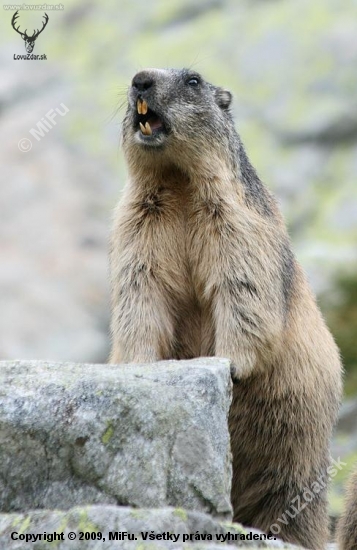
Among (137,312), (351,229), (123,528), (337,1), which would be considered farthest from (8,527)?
(337,1)

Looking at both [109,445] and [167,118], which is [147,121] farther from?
[109,445]

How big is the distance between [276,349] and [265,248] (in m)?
0.91

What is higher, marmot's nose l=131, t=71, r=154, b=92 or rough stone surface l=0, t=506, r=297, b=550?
marmot's nose l=131, t=71, r=154, b=92

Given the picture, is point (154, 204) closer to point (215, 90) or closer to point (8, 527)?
point (215, 90)

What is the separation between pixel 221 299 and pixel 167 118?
1.68 metres

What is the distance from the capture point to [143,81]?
8719 mm

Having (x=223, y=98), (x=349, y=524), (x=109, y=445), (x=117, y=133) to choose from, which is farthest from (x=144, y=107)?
(x=117, y=133)

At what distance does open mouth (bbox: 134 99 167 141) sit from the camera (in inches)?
346

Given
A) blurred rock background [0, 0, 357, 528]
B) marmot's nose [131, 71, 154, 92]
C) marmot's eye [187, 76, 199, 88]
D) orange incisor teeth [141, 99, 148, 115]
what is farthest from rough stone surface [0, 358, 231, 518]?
blurred rock background [0, 0, 357, 528]

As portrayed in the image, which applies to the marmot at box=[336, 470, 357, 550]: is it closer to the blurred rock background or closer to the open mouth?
the open mouth

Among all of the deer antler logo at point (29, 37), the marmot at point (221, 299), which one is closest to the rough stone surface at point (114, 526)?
the marmot at point (221, 299)

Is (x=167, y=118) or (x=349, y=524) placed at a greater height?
(x=167, y=118)

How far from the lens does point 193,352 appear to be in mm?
8898

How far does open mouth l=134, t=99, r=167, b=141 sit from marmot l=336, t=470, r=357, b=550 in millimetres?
3650
